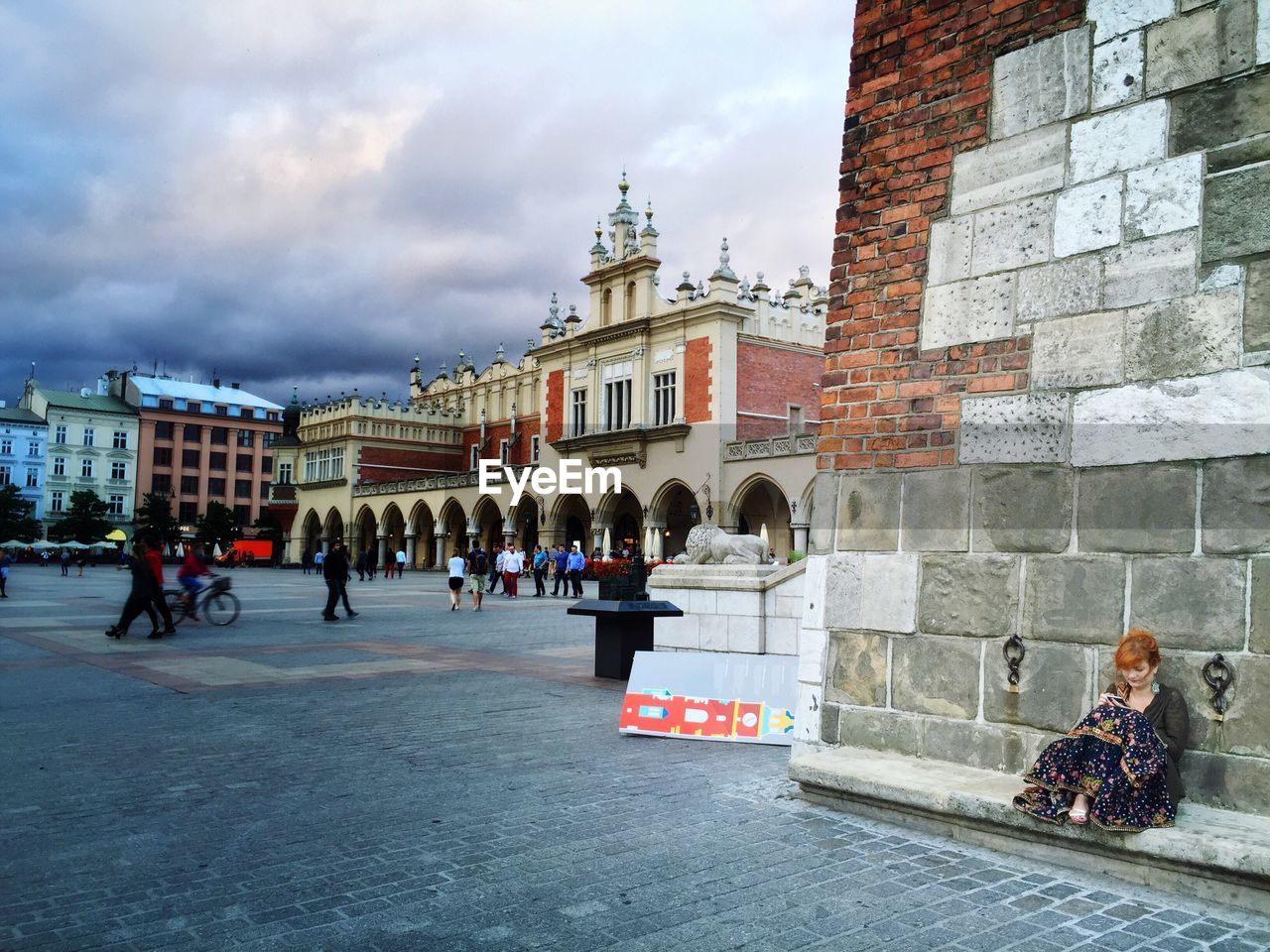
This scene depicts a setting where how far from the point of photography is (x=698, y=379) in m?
39.8

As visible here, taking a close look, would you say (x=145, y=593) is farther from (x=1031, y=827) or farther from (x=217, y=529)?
(x=217, y=529)

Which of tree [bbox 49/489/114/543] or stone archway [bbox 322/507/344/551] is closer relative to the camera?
stone archway [bbox 322/507/344/551]

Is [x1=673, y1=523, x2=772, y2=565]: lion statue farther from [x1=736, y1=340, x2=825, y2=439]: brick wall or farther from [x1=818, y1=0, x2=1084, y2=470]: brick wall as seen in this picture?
[x1=736, y1=340, x2=825, y2=439]: brick wall

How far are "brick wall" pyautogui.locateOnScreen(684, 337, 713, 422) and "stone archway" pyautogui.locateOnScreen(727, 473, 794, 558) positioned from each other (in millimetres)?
3470

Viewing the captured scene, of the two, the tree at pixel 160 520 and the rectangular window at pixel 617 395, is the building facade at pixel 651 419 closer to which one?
the rectangular window at pixel 617 395

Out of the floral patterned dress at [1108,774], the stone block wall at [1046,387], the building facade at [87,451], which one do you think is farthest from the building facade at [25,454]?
the floral patterned dress at [1108,774]

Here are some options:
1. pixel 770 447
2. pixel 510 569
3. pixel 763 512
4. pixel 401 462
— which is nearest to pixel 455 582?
pixel 510 569

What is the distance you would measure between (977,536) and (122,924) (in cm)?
403

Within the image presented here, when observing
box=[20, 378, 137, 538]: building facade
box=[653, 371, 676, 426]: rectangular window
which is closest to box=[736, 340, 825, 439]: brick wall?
box=[653, 371, 676, 426]: rectangular window

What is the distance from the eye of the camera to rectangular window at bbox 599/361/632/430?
142 ft

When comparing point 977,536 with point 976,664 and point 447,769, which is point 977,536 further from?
point 447,769

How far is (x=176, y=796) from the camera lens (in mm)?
5234

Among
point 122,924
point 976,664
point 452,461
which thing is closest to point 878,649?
point 976,664

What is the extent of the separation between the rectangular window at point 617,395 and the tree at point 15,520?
48.7 m
